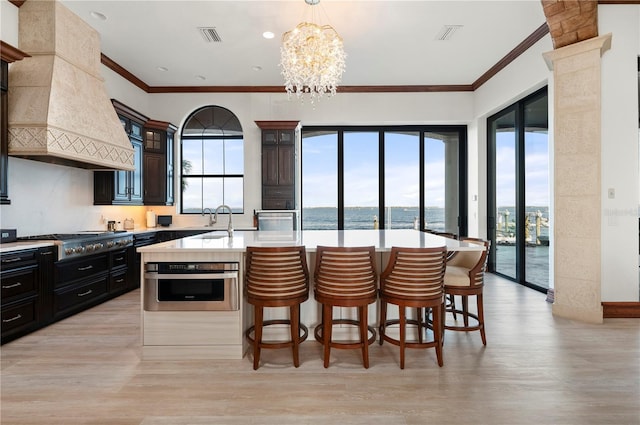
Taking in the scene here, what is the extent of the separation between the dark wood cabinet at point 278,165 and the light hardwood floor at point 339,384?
3.42 meters

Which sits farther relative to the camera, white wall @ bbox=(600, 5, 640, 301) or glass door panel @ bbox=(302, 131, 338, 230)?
glass door panel @ bbox=(302, 131, 338, 230)

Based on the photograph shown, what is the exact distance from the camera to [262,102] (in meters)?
6.42

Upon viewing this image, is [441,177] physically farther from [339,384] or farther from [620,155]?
[339,384]

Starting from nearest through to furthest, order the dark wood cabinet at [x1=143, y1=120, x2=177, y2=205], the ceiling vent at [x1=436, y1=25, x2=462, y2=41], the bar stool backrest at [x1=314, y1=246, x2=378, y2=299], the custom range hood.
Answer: the bar stool backrest at [x1=314, y1=246, x2=378, y2=299]
the custom range hood
the ceiling vent at [x1=436, y1=25, x2=462, y2=41]
the dark wood cabinet at [x1=143, y1=120, x2=177, y2=205]

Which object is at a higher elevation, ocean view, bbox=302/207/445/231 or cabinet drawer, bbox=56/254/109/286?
ocean view, bbox=302/207/445/231

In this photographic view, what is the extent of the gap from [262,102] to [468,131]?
407 centimetres

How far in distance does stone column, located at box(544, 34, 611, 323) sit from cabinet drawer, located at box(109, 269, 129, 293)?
5.43 metres

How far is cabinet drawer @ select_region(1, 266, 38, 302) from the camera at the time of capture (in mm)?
2986

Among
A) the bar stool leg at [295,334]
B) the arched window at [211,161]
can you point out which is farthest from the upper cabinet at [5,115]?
the arched window at [211,161]

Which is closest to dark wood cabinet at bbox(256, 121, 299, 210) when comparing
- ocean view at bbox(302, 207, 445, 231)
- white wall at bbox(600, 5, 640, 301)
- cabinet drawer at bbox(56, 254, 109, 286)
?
ocean view at bbox(302, 207, 445, 231)

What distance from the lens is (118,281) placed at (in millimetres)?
4664

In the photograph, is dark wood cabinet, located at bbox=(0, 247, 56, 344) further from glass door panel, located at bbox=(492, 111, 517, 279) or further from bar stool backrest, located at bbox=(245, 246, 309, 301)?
glass door panel, located at bbox=(492, 111, 517, 279)

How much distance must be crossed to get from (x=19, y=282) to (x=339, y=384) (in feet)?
10.1

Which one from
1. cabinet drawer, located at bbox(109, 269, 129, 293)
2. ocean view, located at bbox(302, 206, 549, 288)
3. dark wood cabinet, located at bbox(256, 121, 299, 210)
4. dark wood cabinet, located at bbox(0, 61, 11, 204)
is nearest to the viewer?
dark wood cabinet, located at bbox(0, 61, 11, 204)
